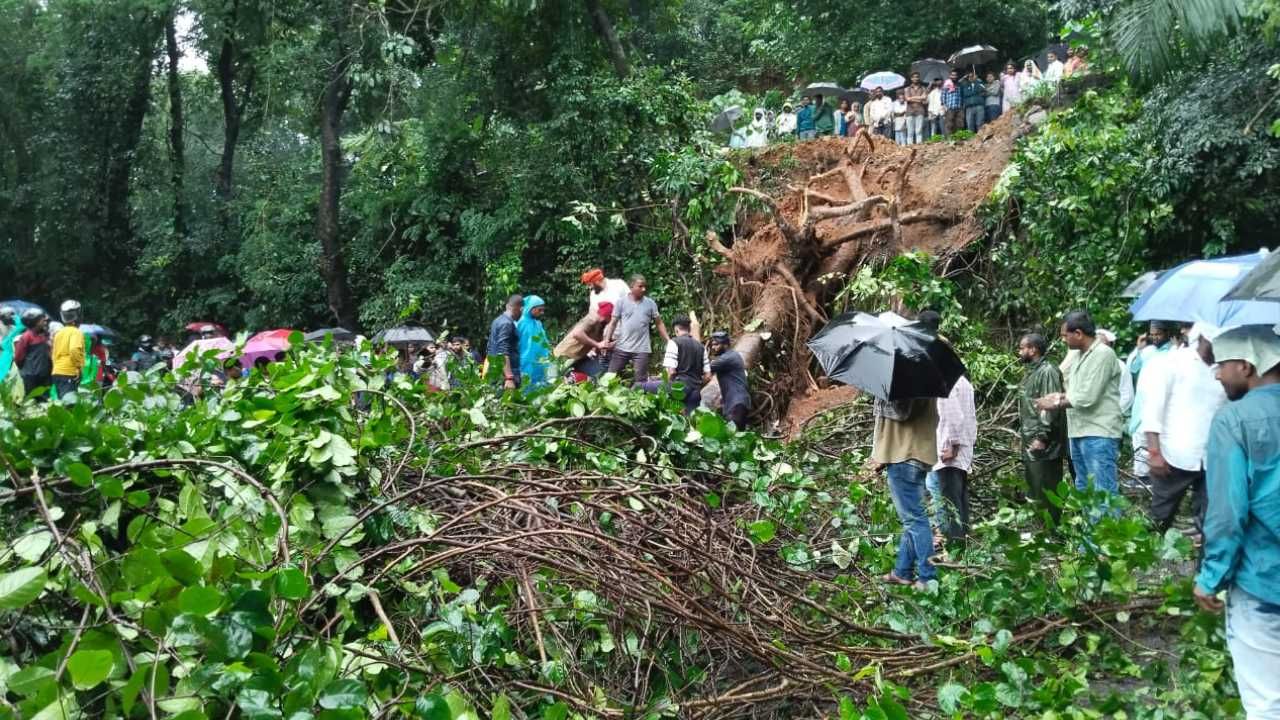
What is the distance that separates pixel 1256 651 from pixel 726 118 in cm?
1579

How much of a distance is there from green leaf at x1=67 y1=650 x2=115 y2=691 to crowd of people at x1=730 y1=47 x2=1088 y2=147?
15.4m

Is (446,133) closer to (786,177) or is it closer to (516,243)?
(516,243)

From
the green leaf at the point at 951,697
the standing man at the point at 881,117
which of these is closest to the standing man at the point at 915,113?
the standing man at the point at 881,117

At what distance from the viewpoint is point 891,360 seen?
594 cm

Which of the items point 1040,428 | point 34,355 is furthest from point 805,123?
point 34,355

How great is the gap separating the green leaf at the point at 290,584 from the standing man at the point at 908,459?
3.89m

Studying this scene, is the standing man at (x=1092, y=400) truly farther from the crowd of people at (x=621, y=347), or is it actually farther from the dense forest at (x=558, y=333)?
the crowd of people at (x=621, y=347)

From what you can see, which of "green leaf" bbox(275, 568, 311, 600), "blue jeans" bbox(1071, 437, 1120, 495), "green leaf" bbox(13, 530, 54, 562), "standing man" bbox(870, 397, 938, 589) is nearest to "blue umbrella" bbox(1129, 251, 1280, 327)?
"blue jeans" bbox(1071, 437, 1120, 495)

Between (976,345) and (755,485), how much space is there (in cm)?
581

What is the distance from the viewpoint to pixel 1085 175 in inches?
463

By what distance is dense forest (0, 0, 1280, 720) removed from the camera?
Result: 11.6 ft

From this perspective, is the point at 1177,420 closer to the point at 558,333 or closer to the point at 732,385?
the point at 732,385

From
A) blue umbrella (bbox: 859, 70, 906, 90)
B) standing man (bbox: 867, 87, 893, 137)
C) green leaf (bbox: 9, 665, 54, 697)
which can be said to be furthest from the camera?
blue umbrella (bbox: 859, 70, 906, 90)

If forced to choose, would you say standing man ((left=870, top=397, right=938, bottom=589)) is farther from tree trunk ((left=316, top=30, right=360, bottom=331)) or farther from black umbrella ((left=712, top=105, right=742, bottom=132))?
tree trunk ((left=316, top=30, right=360, bottom=331))
